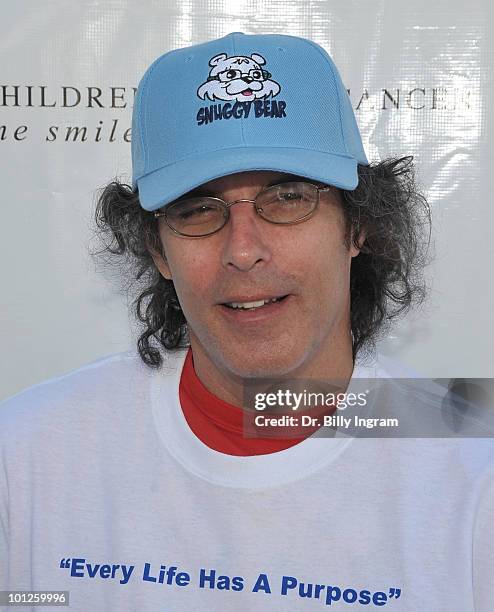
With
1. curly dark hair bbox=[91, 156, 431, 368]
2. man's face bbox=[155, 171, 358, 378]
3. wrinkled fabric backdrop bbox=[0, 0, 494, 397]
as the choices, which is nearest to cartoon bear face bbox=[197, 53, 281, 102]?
man's face bbox=[155, 171, 358, 378]

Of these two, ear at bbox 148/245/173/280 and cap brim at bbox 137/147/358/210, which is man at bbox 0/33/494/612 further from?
ear at bbox 148/245/173/280

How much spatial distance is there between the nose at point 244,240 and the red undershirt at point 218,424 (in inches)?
10.6

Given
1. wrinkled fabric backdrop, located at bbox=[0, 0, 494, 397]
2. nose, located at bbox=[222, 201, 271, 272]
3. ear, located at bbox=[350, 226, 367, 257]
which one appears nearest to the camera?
nose, located at bbox=[222, 201, 271, 272]

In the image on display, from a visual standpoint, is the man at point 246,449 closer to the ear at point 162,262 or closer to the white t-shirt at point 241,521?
the white t-shirt at point 241,521

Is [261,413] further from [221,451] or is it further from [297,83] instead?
[297,83]

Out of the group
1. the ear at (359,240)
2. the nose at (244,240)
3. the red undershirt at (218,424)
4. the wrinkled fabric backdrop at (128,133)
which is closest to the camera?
the nose at (244,240)

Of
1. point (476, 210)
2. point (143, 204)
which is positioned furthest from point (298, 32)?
point (143, 204)

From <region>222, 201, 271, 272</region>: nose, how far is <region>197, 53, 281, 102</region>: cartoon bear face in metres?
0.16

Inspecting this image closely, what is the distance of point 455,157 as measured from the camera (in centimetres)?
187

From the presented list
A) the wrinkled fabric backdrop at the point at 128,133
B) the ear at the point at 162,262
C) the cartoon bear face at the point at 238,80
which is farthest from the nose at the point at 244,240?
the wrinkled fabric backdrop at the point at 128,133

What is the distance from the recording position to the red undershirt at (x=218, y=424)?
1.18m

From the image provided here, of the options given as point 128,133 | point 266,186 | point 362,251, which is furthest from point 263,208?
point 128,133

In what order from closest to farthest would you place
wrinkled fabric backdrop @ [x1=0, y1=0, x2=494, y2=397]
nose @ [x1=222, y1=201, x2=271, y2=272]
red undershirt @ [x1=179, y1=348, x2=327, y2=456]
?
nose @ [x1=222, y1=201, x2=271, y2=272], red undershirt @ [x1=179, y1=348, x2=327, y2=456], wrinkled fabric backdrop @ [x1=0, y1=0, x2=494, y2=397]

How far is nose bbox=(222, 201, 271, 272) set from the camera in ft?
3.52
